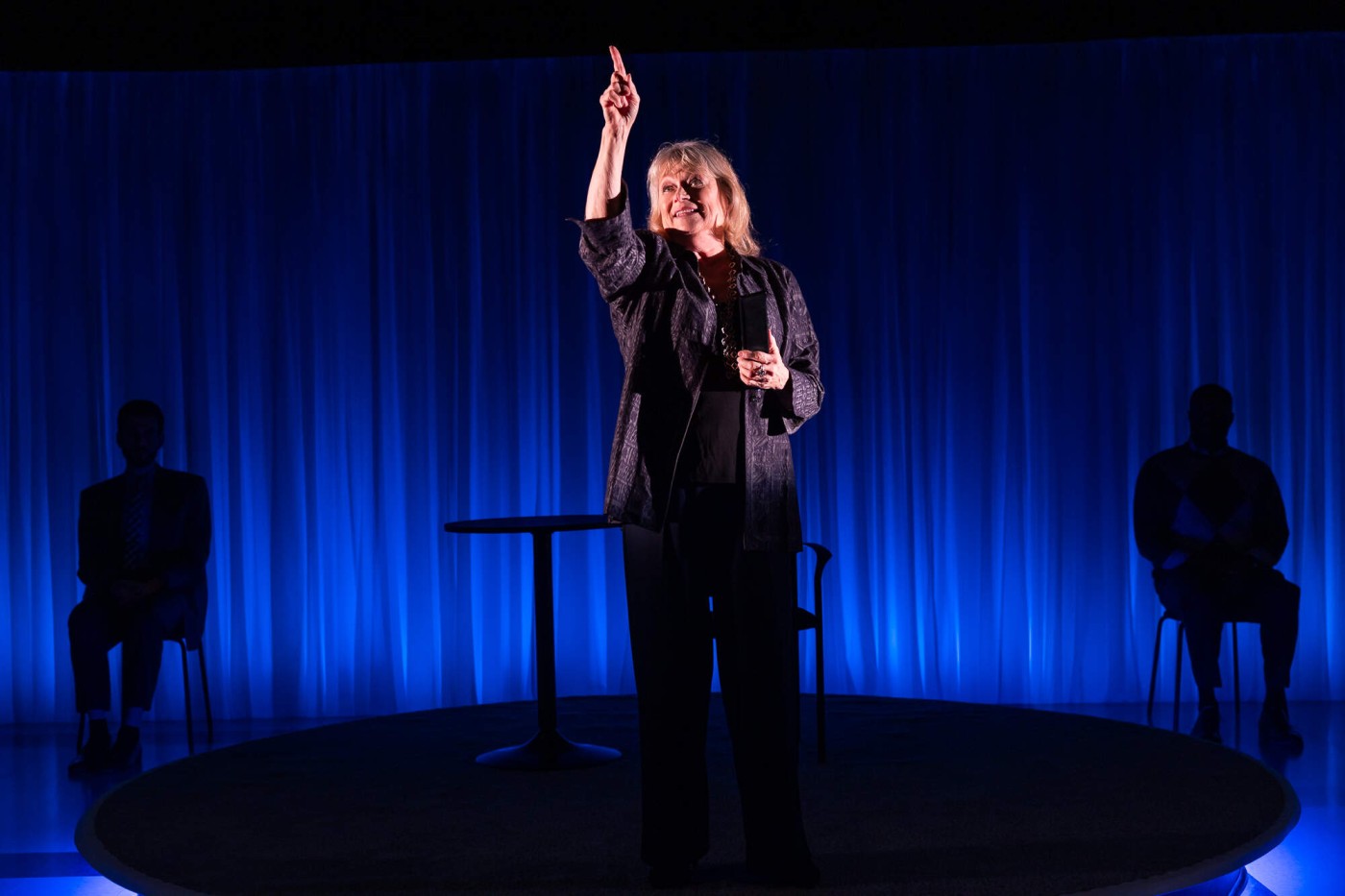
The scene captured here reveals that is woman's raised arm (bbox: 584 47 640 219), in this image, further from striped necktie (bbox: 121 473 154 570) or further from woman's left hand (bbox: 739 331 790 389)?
striped necktie (bbox: 121 473 154 570)

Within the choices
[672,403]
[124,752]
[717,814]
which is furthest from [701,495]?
[124,752]

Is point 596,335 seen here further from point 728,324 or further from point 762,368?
point 762,368

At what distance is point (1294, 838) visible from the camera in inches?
141

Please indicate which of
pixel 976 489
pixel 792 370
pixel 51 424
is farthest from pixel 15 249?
pixel 792 370

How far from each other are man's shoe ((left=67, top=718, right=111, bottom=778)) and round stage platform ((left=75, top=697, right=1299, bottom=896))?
611mm

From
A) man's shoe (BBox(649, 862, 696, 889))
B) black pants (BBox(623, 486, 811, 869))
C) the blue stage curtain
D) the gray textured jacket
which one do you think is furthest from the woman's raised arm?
the blue stage curtain

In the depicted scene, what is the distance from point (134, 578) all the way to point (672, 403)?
10.5ft

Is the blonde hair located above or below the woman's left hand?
above

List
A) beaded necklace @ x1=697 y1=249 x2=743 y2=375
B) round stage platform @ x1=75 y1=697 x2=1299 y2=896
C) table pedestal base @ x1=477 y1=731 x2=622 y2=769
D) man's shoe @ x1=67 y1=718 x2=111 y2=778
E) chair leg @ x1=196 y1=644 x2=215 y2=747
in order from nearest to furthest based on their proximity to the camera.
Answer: beaded necklace @ x1=697 y1=249 x2=743 y2=375 < round stage platform @ x1=75 y1=697 x2=1299 y2=896 < table pedestal base @ x1=477 y1=731 x2=622 y2=769 < man's shoe @ x1=67 y1=718 x2=111 y2=778 < chair leg @ x1=196 y1=644 x2=215 y2=747

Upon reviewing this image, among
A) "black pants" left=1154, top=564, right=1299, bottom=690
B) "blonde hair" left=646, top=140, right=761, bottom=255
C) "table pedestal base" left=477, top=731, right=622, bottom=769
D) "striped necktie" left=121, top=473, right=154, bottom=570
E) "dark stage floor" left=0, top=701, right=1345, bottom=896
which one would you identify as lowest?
"dark stage floor" left=0, top=701, right=1345, bottom=896

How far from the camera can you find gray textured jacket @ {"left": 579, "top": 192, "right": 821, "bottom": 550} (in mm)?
2432

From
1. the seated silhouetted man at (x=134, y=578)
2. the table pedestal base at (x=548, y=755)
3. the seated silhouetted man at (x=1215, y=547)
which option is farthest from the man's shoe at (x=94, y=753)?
the seated silhouetted man at (x=1215, y=547)

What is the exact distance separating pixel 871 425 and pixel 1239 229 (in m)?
1.76

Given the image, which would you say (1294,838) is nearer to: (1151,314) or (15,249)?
(1151,314)
